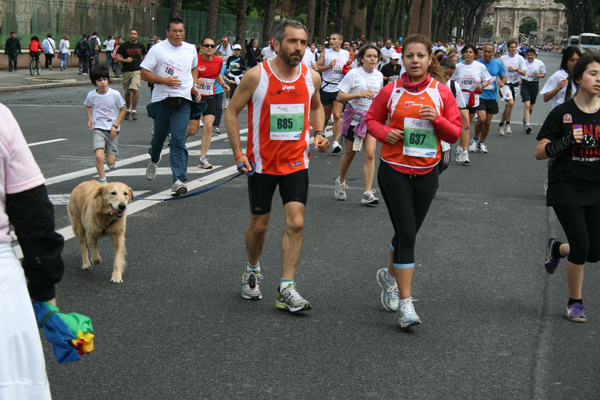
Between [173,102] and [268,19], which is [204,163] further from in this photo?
[268,19]

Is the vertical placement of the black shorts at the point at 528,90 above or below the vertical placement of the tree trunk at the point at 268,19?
below

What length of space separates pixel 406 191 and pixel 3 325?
349 centimetres

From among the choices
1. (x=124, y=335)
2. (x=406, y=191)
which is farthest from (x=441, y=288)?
(x=124, y=335)

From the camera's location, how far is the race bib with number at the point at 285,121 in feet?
18.6

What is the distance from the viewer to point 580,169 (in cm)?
564

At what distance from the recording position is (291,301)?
18.3 feet

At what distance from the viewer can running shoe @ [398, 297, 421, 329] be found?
5285 mm

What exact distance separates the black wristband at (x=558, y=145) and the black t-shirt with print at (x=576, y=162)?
0.27 ft

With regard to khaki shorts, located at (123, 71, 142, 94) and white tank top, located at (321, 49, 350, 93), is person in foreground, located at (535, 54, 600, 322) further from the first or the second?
khaki shorts, located at (123, 71, 142, 94)

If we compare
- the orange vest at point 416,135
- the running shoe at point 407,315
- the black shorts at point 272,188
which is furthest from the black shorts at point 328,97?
the running shoe at point 407,315

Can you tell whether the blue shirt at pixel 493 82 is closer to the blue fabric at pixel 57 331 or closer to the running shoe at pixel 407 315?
the running shoe at pixel 407 315

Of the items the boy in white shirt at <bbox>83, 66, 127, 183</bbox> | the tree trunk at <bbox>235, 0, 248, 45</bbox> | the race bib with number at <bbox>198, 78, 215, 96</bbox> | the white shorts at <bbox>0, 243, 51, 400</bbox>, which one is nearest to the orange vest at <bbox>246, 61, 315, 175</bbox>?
the white shorts at <bbox>0, 243, 51, 400</bbox>

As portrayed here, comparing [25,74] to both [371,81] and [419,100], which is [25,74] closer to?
[371,81]

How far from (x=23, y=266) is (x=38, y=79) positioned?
3020cm
